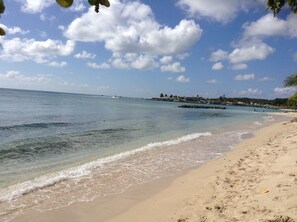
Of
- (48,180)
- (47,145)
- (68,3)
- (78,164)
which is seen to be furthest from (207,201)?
(47,145)

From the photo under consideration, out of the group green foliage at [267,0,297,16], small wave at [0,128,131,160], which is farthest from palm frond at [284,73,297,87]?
small wave at [0,128,131,160]

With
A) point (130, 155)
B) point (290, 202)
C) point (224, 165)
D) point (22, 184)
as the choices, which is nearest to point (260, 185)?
point (290, 202)

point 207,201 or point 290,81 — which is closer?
point 207,201

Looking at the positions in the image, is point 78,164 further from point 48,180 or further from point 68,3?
point 68,3

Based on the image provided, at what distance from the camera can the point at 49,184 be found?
10906mm

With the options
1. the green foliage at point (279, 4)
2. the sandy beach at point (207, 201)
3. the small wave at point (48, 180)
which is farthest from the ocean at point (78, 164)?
the green foliage at point (279, 4)

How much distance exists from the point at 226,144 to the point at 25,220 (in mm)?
15579

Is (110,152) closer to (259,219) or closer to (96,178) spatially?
(96,178)

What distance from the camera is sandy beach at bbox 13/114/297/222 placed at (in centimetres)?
665

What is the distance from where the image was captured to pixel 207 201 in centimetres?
836

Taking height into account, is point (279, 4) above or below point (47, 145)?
above

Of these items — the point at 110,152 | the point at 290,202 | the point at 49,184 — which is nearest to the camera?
the point at 290,202

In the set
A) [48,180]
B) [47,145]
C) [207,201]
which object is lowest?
[47,145]

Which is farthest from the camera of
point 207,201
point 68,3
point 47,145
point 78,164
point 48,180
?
point 47,145
